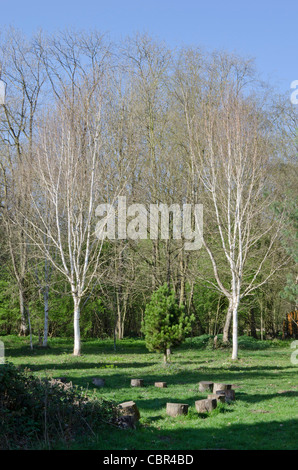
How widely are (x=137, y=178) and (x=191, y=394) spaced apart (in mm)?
16138

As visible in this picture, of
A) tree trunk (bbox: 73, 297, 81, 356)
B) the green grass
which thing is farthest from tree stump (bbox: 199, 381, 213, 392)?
tree trunk (bbox: 73, 297, 81, 356)

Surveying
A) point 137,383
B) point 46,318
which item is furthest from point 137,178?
point 137,383

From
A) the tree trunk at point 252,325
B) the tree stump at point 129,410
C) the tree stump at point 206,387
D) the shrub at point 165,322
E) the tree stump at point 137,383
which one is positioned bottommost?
the tree trunk at point 252,325

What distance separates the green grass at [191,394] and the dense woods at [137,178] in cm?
234

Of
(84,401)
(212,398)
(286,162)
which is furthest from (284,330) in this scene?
(84,401)

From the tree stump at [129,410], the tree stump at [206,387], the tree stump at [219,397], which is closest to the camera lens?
the tree stump at [129,410]

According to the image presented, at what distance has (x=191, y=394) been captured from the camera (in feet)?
31.6

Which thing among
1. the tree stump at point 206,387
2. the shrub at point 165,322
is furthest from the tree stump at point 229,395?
the shrub at point 165,322

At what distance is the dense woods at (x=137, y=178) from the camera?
18438 mm

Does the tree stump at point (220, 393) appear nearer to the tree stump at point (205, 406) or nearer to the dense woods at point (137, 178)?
the tree stump at point (205, 406)

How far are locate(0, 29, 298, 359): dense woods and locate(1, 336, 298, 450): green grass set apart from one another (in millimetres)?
2335

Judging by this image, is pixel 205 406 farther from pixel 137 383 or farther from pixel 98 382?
pixel 98 382

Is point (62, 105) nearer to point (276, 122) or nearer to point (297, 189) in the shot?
point (297, 189)

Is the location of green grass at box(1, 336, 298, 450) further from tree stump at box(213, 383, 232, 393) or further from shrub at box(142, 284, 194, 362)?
shrub at box(142, 284, 194, 362)
